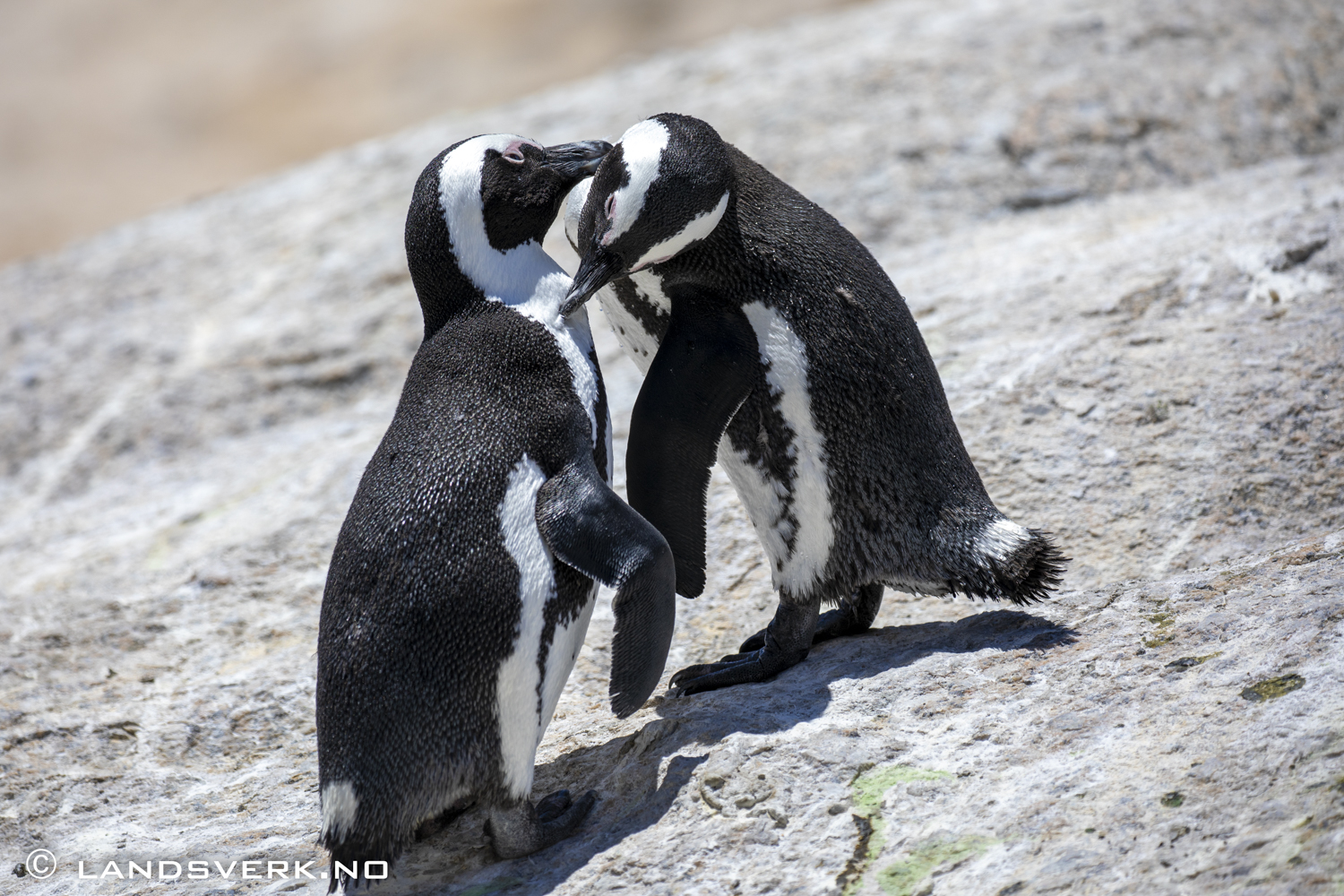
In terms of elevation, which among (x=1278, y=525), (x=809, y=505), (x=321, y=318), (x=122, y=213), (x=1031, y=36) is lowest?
(x=1278, y=525)

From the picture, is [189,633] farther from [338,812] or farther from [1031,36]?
[1031,36]

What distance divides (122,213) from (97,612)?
10038 mm

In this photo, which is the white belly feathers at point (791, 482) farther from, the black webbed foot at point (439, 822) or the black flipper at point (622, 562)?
the black webbed foot at point (439, 822)

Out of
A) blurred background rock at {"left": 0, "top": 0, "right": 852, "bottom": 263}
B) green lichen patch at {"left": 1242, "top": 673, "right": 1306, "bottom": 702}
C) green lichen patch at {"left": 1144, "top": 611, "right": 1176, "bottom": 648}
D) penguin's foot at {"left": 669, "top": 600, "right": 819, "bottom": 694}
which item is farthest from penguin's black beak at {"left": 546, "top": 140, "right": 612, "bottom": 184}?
blurred background rock at {"left": 0, "top": 0, "right": 852, "bottom": 263}

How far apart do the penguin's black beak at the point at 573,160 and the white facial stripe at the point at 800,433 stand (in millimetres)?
413

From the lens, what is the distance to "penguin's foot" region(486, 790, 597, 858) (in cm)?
203

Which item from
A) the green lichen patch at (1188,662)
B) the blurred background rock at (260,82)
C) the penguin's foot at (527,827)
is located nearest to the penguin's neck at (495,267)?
the penguin's foot at (527,827)

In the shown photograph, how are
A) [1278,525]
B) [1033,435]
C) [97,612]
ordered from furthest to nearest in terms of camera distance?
[97,612] → [1033,435] → [1278,525]

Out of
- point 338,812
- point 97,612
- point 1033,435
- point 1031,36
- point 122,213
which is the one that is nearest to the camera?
point 338,812

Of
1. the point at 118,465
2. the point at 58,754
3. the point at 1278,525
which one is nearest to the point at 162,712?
the point at 58,754

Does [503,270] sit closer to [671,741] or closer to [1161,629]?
[671,741]

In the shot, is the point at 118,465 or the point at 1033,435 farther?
the point at 118,465

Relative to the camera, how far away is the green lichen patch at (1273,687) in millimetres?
1830

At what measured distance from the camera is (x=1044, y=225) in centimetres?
423
